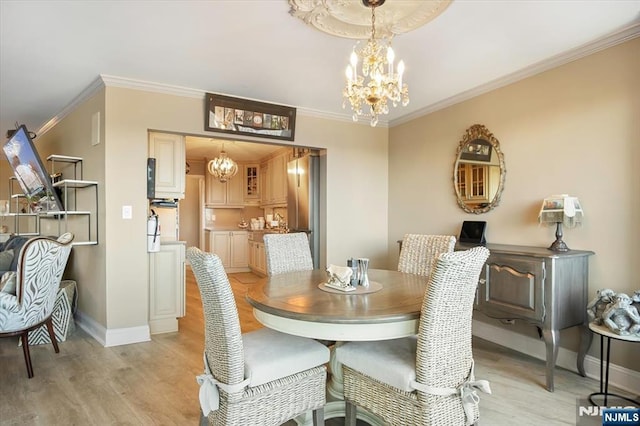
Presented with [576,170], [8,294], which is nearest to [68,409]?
[8,294]

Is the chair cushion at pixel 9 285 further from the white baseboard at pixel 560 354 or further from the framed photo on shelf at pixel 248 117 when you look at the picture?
the white baseboard at pixel 560 354

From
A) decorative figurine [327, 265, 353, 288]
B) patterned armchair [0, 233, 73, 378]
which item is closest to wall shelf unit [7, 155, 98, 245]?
patterned armchair [0, 233, 73, 378]

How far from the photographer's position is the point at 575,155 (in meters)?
2.84

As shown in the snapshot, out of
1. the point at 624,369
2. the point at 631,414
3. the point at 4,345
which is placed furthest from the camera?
the point at 4,345

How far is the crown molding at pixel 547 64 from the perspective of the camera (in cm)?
252

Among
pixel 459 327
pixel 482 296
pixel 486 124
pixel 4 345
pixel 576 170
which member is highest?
pixel 486 124

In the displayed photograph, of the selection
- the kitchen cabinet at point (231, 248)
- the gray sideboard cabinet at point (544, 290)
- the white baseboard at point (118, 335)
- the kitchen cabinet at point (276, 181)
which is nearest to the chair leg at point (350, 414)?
the gray sideboard cabinet at point (544, 290)

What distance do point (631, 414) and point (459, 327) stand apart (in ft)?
4.95

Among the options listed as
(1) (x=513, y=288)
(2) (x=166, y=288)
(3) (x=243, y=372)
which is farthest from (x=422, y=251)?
(2) (x=166, y=288)

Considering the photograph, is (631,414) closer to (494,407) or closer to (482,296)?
(494,407)

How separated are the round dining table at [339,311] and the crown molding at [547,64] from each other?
2.21 meters

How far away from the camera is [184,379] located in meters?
2.64

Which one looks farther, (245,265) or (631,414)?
(245,265)

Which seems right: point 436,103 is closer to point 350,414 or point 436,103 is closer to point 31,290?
point 350,414
